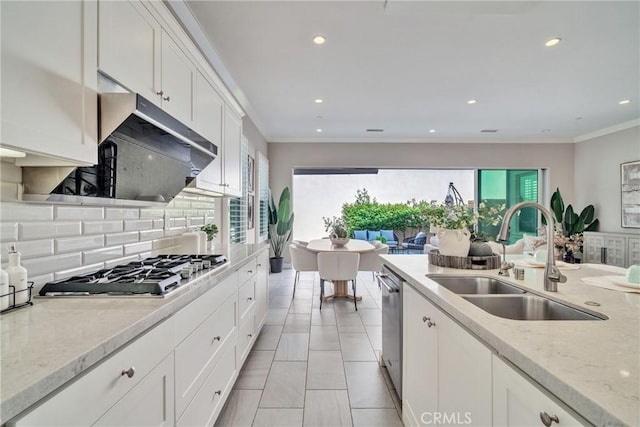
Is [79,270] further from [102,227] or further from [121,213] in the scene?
[121,213]

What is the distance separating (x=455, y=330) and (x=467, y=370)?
14 centimetres

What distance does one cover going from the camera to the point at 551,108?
4.61 metres

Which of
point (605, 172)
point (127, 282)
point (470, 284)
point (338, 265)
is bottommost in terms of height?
point (338, 265)

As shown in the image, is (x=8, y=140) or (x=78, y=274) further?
(x=78, y=274)

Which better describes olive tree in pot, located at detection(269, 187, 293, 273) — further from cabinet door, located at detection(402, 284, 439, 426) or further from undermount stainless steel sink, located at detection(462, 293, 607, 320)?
undermount stainless steel sink, located at detection(462, 293, 607, 320)

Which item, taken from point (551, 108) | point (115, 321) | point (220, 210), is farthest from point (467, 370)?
point (551, 108)

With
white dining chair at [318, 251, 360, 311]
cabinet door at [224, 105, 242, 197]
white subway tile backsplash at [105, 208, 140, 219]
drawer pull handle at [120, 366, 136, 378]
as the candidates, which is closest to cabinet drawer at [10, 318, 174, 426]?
drawer pull handle at [120, 366, 136, 378]

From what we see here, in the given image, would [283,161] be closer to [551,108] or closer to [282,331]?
[282,331]

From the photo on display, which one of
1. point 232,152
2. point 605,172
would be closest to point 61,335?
point 232,152

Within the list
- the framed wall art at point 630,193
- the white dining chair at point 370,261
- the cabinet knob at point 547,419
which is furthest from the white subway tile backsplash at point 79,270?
the framed wall art at point 630,193

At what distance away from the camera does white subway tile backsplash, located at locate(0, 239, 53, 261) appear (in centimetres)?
109

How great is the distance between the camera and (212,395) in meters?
1.59

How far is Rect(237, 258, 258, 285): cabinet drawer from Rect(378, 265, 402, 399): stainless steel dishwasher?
1060 millimetres

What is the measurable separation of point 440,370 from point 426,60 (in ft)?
10.0
